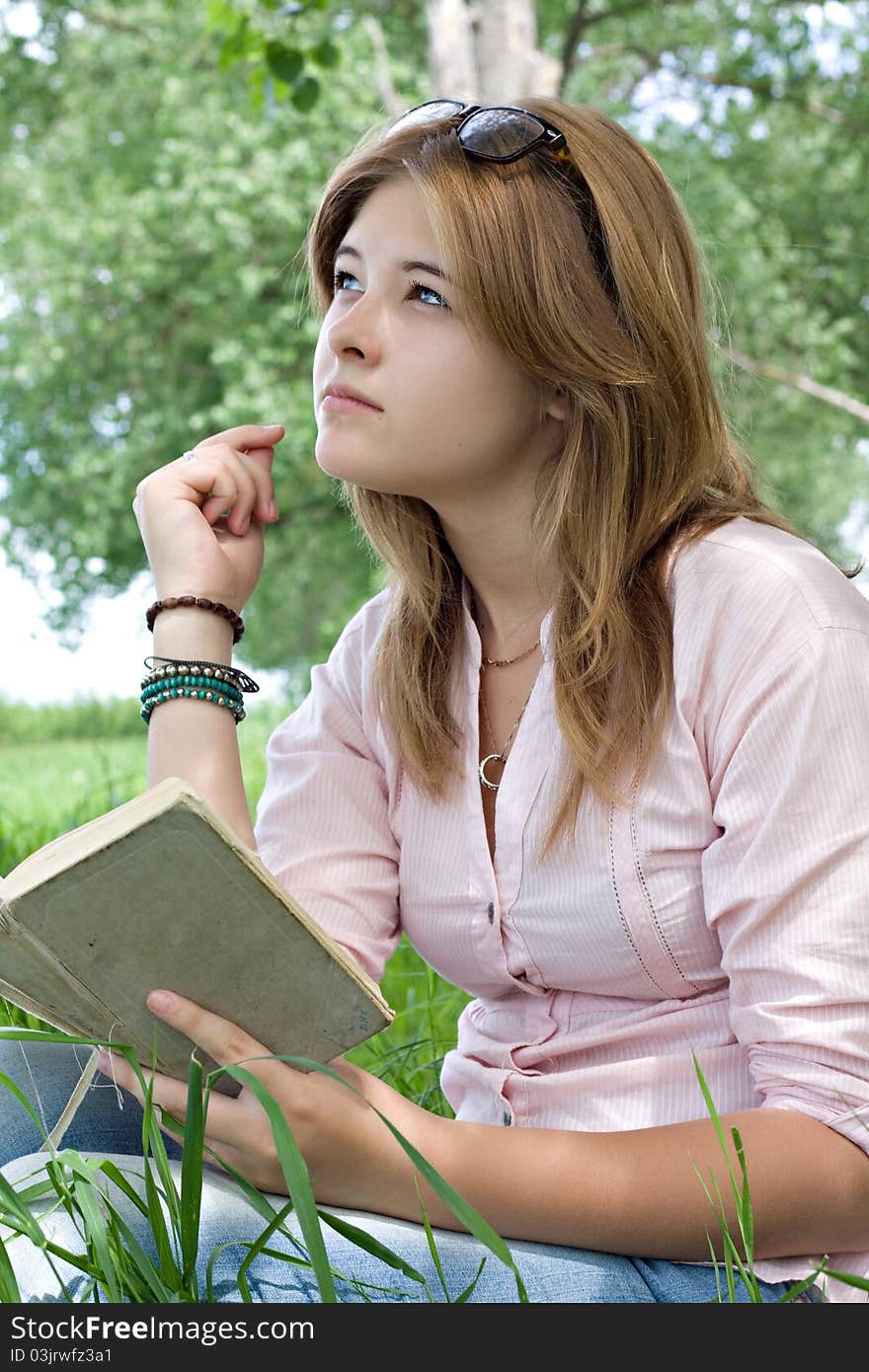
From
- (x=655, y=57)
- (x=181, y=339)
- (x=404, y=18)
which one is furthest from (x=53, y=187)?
(x=655, y=57)

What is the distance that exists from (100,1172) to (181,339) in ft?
46.8

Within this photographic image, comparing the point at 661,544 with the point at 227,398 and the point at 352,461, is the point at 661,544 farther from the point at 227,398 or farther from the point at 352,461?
the point at 227,398

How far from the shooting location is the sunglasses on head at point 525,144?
196 centimetres

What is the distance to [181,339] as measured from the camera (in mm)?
15023

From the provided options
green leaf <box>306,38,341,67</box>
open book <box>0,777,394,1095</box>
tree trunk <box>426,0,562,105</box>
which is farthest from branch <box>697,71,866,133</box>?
open book <box>0,777,394,1095</box>

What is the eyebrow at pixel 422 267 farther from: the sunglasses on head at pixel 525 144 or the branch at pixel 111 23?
the branch at pixel 111 23

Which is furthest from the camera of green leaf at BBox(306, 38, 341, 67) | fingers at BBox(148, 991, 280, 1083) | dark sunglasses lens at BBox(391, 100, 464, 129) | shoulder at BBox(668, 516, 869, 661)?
green leaf at BBox(306, 38, 341, 67)

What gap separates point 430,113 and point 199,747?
96 cm

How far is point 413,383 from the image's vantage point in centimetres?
194

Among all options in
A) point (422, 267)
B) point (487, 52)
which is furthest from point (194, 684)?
point (487, 52)

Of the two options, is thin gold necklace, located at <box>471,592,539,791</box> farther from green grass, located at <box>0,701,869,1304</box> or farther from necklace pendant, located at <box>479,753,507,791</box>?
green grass, located at <box>0,701,869,1304</box>

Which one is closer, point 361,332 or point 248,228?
point 361,332

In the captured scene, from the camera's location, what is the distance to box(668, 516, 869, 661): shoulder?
170 cm

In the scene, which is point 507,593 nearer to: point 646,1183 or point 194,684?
point 194,684
